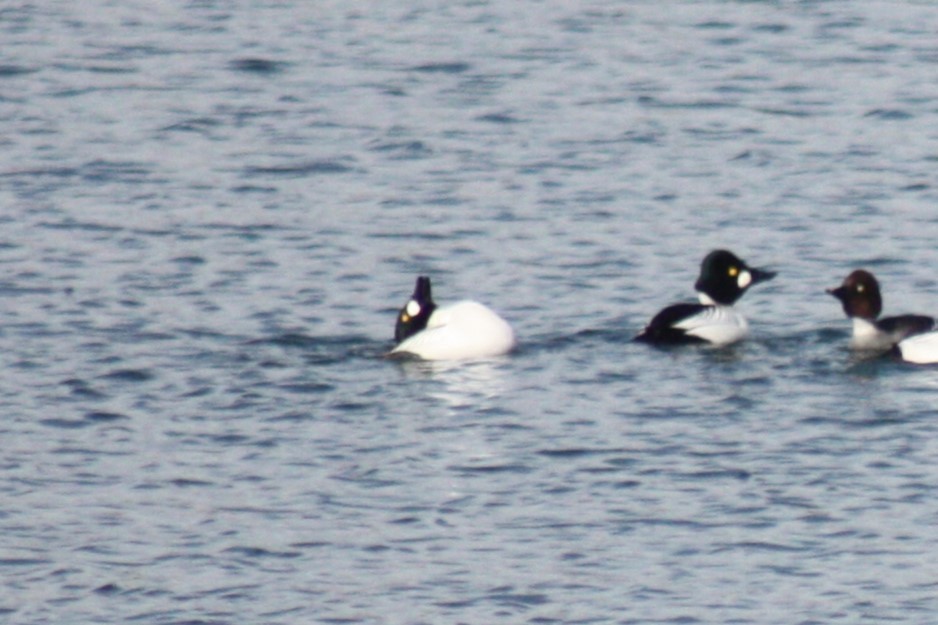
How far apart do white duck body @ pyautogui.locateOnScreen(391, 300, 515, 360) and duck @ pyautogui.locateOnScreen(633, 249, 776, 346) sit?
0.93 metres

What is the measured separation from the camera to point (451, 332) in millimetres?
15672

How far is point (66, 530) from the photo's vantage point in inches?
458

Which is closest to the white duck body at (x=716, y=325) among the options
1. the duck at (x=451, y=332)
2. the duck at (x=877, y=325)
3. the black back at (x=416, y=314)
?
the duck at (x=877, y=325)

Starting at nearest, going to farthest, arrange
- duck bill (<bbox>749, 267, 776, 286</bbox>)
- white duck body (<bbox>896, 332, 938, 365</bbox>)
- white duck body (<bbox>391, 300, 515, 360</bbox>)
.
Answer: white duck body (<bbox>896, 332, 938, 365</bbox>) < white duck body (<bbox>391, 300, 515, 360</bbox>) < duck bill (<bbox>749, 267, 776, 286</bbox>)

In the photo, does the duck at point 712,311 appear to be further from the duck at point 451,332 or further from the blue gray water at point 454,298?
the duck at point 451,332

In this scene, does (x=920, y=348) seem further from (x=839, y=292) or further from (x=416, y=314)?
(x=416, y=314)

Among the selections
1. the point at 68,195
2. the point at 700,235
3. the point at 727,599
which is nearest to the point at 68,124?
the point at 68,195

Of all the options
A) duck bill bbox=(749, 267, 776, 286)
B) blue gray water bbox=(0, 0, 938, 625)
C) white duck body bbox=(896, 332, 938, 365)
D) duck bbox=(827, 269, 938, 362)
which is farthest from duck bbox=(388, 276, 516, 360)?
white duck body bbox=(896, 332, 938, 365)

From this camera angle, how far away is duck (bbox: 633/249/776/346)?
15.9m

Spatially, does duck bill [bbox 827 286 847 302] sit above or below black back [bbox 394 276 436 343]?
below

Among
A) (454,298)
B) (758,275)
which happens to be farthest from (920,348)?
(454,298)

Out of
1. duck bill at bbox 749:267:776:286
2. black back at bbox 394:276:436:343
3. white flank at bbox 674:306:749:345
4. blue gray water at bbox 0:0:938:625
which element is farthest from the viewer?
duck bill at bbox 749:267:776:286

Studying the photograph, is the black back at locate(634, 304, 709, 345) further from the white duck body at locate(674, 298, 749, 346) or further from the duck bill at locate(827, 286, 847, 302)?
the duck bill at locate(827, 286, 847, 302)

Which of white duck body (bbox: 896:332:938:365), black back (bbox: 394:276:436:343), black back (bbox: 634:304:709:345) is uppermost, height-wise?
black back (bbox: 394:276:436:343)
